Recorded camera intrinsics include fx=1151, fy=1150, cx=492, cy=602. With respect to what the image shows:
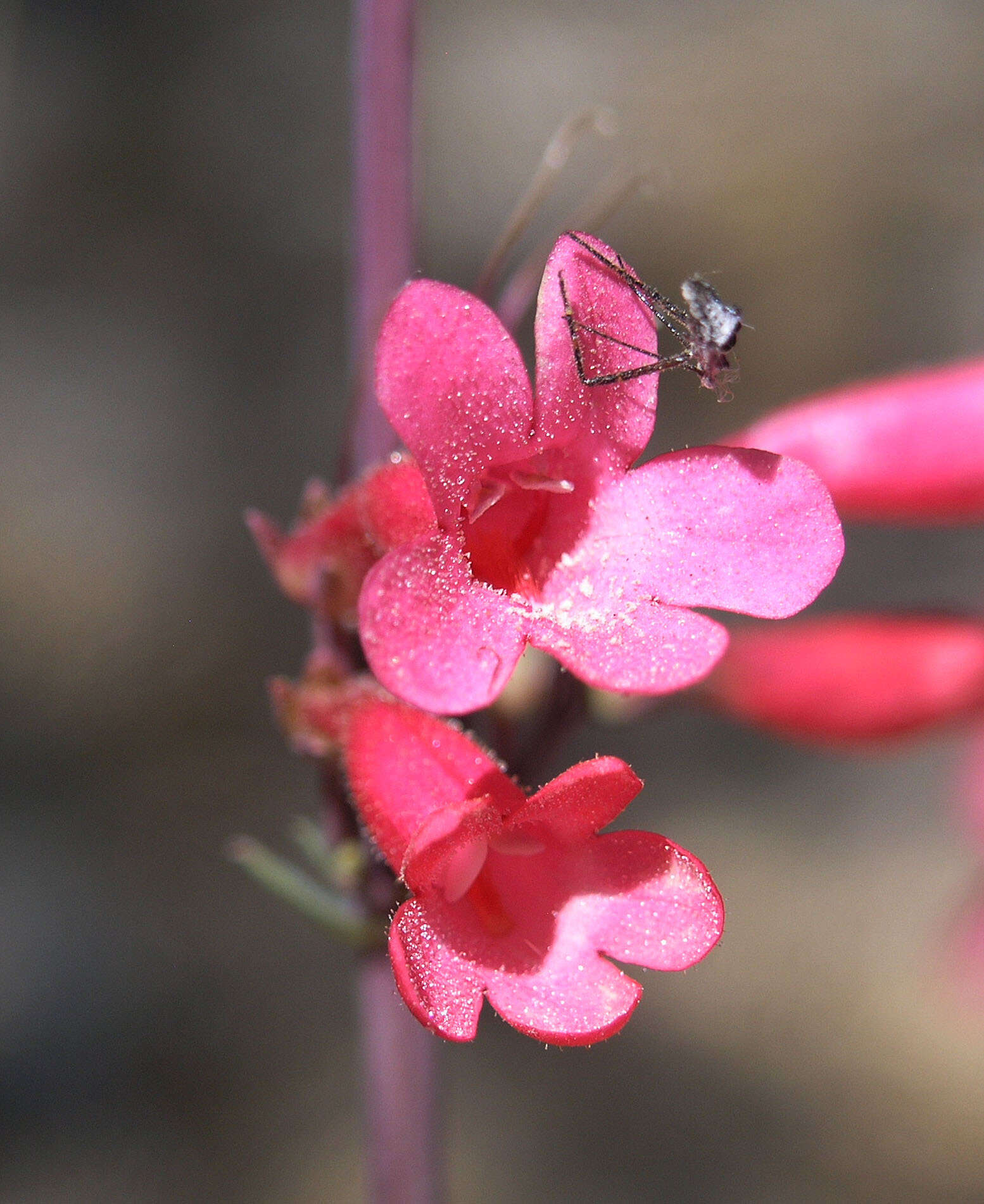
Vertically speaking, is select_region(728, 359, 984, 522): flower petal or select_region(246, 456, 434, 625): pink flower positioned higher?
select_region(728, 359, 984, 522): flower petal

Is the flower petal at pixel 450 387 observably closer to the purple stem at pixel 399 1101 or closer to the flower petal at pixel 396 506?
the flower petal at pixel 396 506

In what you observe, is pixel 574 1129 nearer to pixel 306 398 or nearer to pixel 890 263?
pixel 306 398

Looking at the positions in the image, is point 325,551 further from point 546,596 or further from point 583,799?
point 583,799

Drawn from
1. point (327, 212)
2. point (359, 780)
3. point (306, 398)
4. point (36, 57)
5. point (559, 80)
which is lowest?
point (359, 780)

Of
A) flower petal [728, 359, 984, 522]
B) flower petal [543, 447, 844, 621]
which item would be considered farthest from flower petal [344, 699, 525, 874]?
flower petal [728, 359, 984, 522]

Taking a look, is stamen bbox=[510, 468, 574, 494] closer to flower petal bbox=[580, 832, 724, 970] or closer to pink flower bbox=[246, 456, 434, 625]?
pink flower bbox=[246, 456, 434, 625]

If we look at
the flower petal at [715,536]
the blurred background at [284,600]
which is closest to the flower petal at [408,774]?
the flower petal at [715,536]

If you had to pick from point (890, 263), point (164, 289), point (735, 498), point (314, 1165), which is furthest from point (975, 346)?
point (735, 498)
